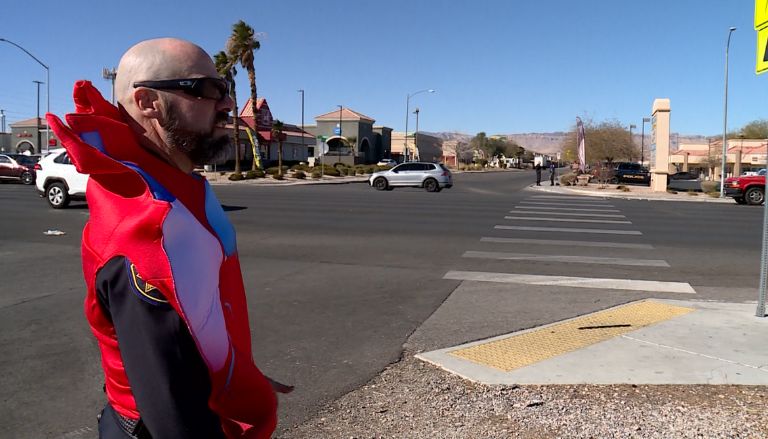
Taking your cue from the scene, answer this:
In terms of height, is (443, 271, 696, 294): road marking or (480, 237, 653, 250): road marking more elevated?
(480, 237, 653, 250): road marking

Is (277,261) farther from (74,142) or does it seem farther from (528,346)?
(74,142)

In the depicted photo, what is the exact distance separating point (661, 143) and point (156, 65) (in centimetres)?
3690

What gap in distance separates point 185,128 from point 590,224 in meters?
15.8

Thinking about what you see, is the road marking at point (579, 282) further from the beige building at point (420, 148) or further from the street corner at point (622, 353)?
the beige building at point (420, 148)

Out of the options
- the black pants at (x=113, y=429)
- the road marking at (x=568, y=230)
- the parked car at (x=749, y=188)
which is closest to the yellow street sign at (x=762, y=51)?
the black pants at (x=113, y=429)

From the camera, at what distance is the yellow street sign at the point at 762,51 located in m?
6.09

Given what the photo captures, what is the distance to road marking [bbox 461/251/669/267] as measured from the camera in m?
10.3

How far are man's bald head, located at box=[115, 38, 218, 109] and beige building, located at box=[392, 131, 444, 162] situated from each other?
9485 cm

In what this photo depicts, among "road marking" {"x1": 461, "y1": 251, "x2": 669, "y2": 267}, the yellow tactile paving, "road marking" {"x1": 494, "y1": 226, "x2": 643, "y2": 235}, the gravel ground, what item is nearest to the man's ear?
the gravel ground

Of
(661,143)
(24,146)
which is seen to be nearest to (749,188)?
(661,143)

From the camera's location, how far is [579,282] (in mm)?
8602

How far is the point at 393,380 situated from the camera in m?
4.71

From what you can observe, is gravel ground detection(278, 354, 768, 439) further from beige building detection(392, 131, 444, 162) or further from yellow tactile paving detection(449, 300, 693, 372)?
beige building detection(392, 131, 444, 162)

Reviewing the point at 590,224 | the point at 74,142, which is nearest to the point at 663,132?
the point at 590,224
